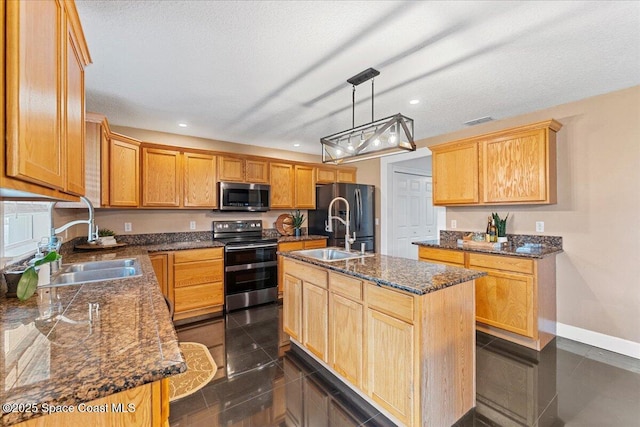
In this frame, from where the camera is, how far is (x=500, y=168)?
3.25 metres

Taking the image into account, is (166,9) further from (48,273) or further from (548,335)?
(548,335)

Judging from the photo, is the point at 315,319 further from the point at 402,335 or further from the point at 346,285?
the point at 402,335

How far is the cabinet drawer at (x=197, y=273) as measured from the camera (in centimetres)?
346

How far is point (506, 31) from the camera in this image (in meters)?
1.82

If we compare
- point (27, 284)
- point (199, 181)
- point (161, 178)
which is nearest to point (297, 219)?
point (199, 181)

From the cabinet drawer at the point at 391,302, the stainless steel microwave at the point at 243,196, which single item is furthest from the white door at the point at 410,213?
the cabinet drawer at the point at 391,302

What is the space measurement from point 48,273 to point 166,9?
176 cm

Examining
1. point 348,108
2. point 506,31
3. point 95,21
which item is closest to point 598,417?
point 506,31

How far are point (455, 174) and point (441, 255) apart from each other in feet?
3.55

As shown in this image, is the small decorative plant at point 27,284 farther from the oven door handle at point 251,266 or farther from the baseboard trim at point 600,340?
the baseboard trim at point 600,340

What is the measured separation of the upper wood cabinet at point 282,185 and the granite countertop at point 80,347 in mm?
3181

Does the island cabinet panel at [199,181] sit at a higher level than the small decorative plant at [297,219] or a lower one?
higher

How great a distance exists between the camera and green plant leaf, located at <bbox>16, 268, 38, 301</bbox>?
1375mm

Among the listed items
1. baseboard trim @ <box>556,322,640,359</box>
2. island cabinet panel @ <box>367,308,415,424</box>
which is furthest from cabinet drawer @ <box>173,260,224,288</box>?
baseboard trim @ <box>556,322,640,359</box>
